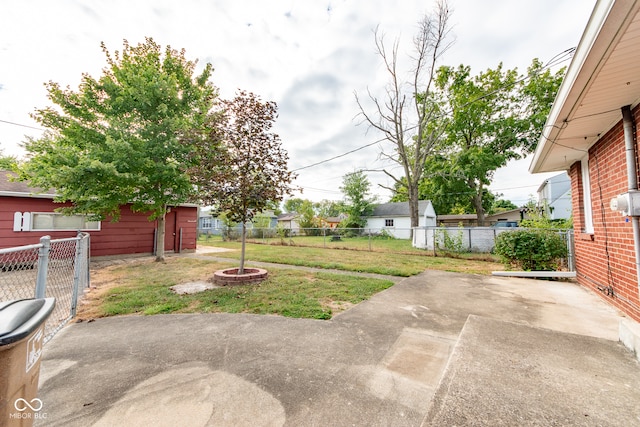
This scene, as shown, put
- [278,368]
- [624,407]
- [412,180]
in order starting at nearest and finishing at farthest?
[624,407] < [278,368] < [412,180]

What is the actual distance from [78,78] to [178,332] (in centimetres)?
911

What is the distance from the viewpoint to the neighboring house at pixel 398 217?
83.4 ft

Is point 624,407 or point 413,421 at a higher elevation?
point 624,407

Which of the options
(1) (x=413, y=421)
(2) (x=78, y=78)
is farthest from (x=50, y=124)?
(1) (x=413, y=421)

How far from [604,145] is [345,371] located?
5.02 m

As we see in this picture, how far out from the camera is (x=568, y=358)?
206 centimetres

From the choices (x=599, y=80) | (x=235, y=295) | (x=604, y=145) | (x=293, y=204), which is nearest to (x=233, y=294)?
(x=235, y=295)

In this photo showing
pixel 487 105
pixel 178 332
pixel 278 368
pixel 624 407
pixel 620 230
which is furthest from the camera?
pixel 487 105

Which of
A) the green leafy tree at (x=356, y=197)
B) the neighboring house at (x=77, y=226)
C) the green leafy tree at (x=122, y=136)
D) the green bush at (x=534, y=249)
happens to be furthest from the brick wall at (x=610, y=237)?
the green leafy tree at (x=356, y=197)

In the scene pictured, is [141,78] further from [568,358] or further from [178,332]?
[568,358]

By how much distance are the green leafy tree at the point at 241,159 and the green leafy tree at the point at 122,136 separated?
1963 mm

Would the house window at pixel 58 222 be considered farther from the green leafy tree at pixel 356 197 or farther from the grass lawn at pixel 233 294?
the green leafy tree at pixel 356 197

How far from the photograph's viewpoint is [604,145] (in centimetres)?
378

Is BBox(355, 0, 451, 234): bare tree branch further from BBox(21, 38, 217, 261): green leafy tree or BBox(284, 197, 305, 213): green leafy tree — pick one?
BBox(284, 197, 305, 213): green leafy tree
